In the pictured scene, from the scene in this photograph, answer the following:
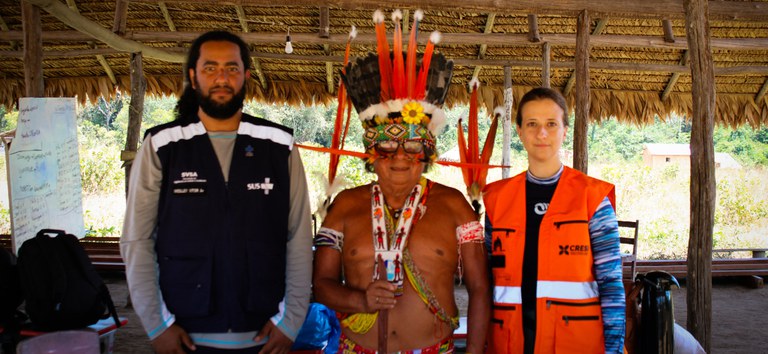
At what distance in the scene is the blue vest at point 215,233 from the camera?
1982 mm

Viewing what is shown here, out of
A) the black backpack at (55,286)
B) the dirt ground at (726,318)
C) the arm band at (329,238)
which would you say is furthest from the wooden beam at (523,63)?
the arm band at (329,238)

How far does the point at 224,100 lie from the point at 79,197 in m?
3.05

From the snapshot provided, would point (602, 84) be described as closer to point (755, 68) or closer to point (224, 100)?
point (755, 68)

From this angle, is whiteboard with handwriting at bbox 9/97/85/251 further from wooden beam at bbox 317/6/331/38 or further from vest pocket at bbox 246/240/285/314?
wooden beam at bbox 317/6/331/38

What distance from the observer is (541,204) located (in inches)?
88.1

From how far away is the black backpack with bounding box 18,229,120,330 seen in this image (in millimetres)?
3068

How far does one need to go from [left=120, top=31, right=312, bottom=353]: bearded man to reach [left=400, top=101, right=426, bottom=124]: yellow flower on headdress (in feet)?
1.61

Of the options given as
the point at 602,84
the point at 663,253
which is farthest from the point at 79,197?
the point at 663,253

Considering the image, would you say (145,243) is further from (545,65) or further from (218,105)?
(545,65)

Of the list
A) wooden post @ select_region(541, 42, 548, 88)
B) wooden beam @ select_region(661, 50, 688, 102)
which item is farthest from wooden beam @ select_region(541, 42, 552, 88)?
wooden beam @ select_region(661, 50, 688, 102)

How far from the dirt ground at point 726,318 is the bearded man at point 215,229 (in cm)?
293

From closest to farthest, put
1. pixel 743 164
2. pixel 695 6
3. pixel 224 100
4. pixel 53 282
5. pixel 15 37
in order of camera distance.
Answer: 1. pixel 224 100
2. pixel 53 282
3. pixel 695 6
4. pixel 15 37
5. pixel 743 164

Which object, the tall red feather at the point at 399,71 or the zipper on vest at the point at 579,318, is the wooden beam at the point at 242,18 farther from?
the zipper on vest at the point at 579,318

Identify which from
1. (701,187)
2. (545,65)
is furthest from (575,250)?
(545,65)
